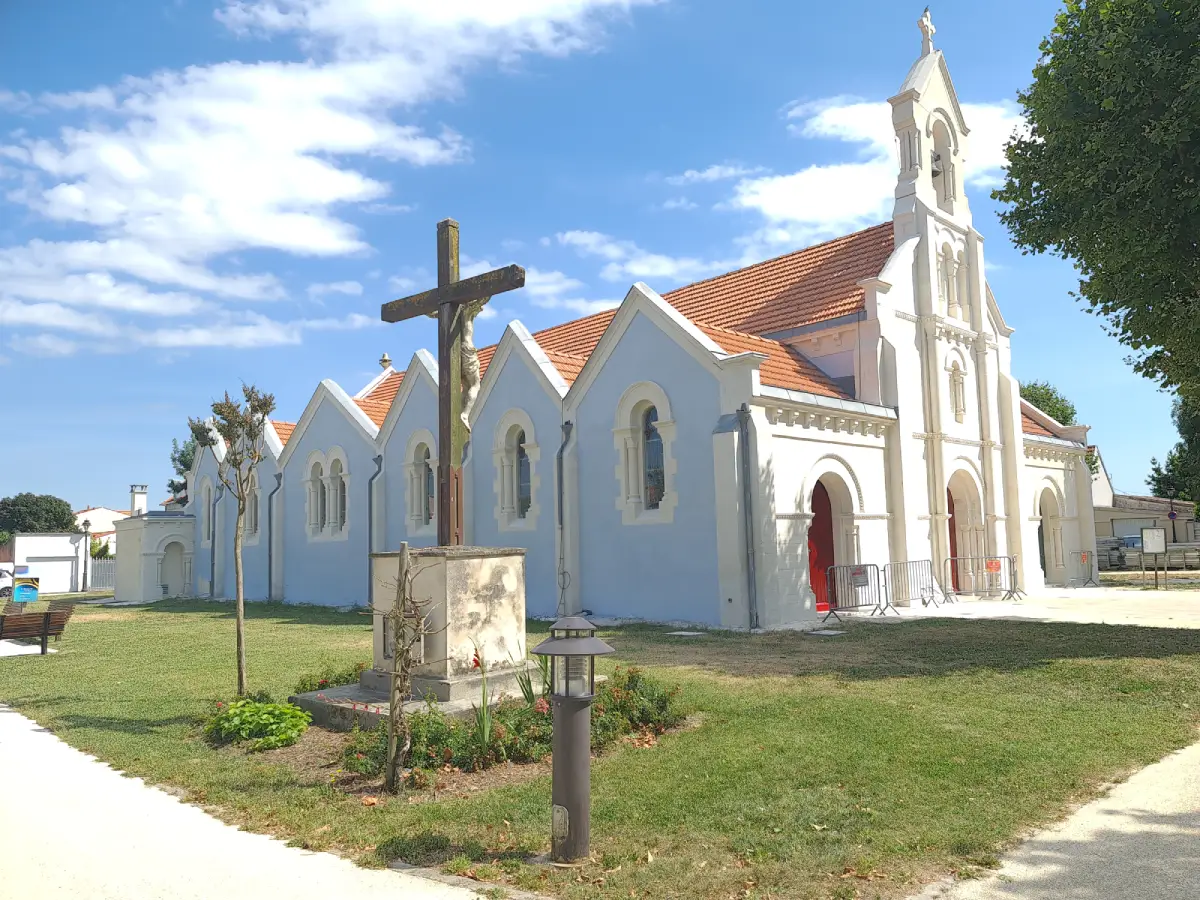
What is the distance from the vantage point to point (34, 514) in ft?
228

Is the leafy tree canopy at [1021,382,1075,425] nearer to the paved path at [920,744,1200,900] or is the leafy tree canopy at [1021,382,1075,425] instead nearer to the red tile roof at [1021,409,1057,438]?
the red tile roof at [1021,409,1057,438]

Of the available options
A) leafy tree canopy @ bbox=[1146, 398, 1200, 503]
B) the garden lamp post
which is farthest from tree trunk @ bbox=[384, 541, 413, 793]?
leafy tree canopy @ bbox=[1146, 398, 1200, 503]

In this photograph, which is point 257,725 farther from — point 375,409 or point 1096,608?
point 375,409

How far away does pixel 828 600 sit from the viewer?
19.2 m

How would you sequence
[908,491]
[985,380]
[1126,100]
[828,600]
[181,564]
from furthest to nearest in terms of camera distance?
[181,564], [985,380], [908,491], [828,600], [1126,100]

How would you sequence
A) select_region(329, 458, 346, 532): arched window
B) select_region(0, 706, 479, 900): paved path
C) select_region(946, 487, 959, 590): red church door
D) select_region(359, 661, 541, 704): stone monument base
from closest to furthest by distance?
select_region(0, 706, 479, 900): paved path
select_region(359, 661, 541, 704): stone monument base
select_region(946, 487, 959, 590): red church door
select_region(329, 458, 346, 532): arched window

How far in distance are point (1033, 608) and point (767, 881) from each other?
56.2 ft

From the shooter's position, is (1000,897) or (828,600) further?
(828,600)

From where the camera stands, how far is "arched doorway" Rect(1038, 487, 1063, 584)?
88.4 ft

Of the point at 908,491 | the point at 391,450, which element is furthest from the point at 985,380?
the point at 391,450

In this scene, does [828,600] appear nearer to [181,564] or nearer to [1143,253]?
[1143,253]

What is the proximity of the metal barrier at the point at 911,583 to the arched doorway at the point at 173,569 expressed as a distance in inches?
1139

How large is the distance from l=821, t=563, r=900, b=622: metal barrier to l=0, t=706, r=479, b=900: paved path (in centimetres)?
1452

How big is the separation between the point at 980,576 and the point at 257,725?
19.8m
